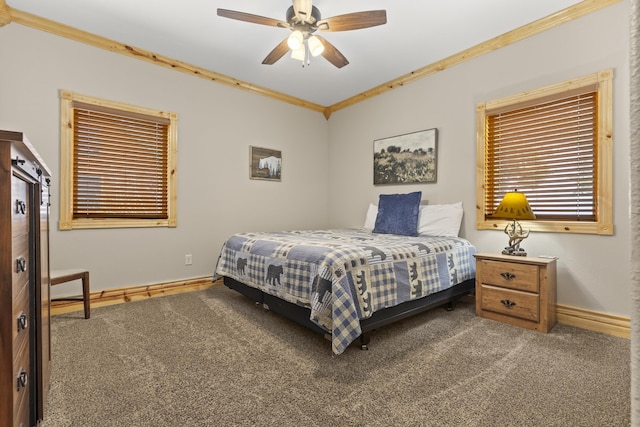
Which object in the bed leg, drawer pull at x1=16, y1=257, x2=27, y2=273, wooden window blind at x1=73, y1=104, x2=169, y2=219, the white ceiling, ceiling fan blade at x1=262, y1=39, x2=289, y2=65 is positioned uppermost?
the white ceiling

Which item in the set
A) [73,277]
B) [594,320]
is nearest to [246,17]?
[73,277]

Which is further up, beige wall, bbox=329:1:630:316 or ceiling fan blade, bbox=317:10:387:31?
ceiling fan blade, bbox=317:10:387:31

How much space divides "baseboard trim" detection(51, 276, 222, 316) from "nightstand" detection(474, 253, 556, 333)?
2902mm

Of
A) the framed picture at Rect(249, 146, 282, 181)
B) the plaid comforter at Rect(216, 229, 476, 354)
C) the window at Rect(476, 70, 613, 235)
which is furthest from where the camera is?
the framed picture at Rect(249, 146, 282, 181)

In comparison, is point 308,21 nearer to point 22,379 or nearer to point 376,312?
point 376,312

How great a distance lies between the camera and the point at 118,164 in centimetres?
328

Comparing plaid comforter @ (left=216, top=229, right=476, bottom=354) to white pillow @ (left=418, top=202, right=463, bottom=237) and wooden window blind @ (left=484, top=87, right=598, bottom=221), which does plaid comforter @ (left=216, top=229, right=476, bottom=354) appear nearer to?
white pillow @ (left=418, top=202, right=463, bottom=237)

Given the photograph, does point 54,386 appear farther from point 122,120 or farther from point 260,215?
point 260,215

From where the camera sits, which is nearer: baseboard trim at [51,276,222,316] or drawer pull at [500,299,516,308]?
drawer pull at [500,299,516,308]

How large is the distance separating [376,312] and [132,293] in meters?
2.52

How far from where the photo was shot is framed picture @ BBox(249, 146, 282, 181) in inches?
166

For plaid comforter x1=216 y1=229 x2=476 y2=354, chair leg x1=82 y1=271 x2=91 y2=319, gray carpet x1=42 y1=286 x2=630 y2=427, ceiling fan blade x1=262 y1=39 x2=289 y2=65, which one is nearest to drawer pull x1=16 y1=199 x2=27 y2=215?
gray carpet x1=42 y1=286 x2=630 y2=427

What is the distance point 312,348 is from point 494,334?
54.0 inches

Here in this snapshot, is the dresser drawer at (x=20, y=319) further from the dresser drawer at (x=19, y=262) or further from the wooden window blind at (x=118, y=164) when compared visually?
the wooden window blind at (x=118, y=164)
